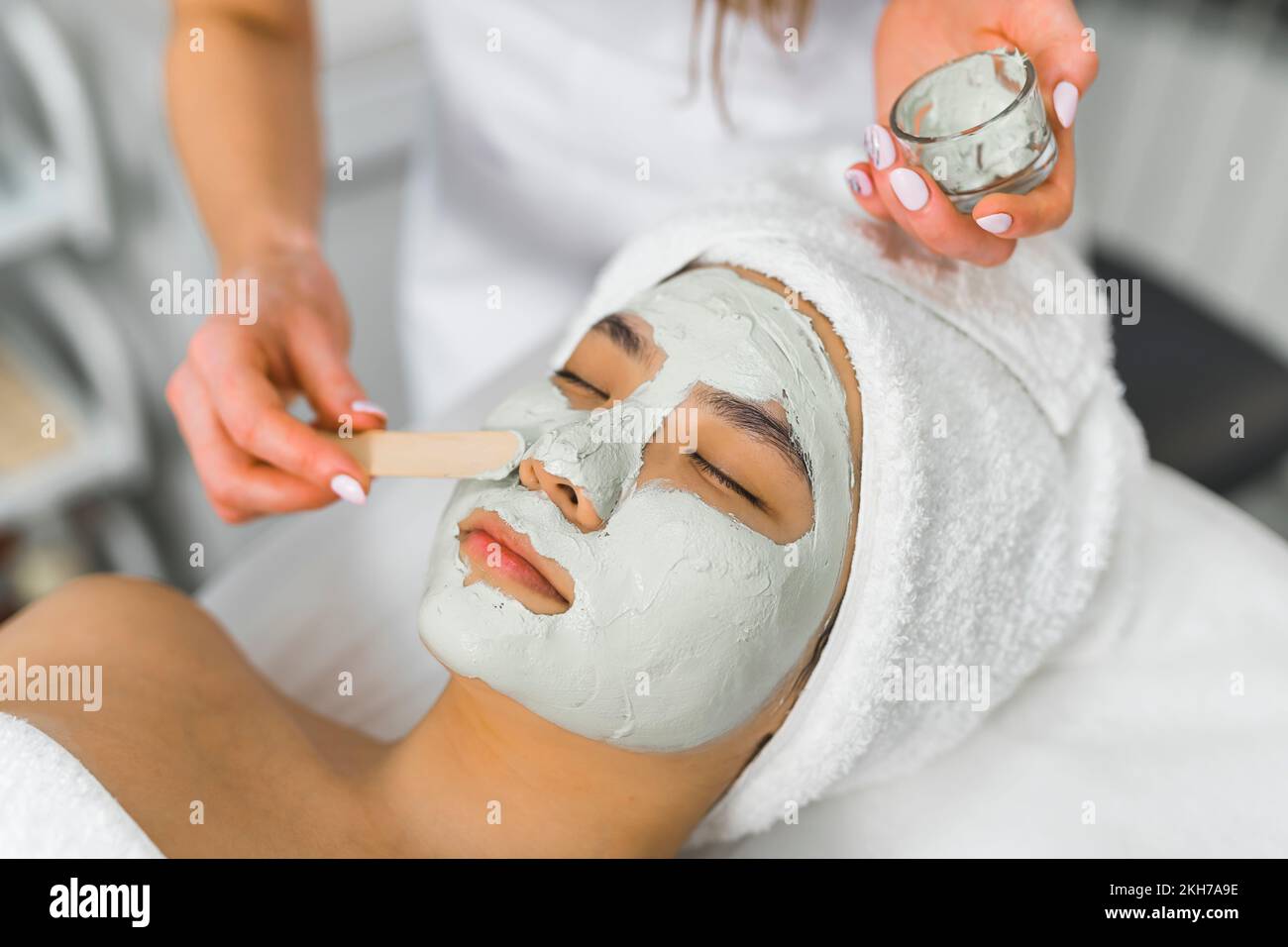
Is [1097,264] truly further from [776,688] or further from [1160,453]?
[776,688]

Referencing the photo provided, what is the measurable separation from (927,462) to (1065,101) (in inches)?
9.3

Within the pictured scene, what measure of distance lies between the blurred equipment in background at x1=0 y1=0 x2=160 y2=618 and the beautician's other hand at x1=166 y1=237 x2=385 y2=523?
72cm

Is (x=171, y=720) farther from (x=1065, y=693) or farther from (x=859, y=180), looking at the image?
(x=1065, y=693)

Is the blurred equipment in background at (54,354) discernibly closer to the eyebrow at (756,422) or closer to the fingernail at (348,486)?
the fingernail at (348,486)

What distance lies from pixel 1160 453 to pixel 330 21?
3.95 ft

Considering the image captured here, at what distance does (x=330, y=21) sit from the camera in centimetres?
159

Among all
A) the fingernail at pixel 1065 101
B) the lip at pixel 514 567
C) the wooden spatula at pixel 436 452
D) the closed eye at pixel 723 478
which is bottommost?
the lip at pixel 514 567

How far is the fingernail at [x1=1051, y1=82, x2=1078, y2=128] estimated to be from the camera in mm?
700

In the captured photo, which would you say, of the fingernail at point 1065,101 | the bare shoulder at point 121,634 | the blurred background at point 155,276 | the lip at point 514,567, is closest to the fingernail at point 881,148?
the fingernail at point 1065,101

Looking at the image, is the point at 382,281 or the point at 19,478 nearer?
the point at 19,478

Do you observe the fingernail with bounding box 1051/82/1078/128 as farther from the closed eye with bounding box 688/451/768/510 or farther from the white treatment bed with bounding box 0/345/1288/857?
the white treatment bed with bounding box 0/345/1288/857

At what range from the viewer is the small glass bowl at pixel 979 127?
674 mm

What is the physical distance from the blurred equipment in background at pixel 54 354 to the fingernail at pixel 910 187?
3.66ft
